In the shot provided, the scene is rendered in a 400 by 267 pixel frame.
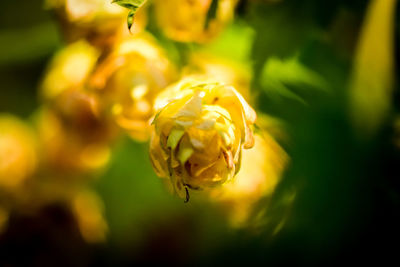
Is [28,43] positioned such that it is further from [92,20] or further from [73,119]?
[92,20]

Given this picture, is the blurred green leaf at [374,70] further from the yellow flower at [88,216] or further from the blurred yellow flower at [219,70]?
the yellow flower at [88,216]

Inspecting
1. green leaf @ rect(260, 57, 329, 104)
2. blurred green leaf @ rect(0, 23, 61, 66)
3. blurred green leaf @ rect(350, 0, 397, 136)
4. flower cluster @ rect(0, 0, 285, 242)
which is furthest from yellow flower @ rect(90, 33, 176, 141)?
blurred green leaf @ rect(0, 23, 61, 66)

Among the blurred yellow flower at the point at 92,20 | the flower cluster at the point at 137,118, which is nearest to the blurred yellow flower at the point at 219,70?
the flower cluster at the point at 137,118

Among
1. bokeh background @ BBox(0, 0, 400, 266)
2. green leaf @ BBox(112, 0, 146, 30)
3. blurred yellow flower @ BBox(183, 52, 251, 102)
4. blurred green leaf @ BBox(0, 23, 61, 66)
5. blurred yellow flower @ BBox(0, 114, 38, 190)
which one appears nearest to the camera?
green leaf @ BBox(112, 0, 146, 30)

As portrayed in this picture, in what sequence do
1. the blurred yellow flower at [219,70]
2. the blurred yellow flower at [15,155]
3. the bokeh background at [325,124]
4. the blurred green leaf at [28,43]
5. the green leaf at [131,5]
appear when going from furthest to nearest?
1. the blurred green leaf at [28,43]
2. the blurred yellow flower at [15,155]
3. the blurred yellow flower at [219,70]
4. the bokeh background at [325,124]
5. the green leaf at [131,5]

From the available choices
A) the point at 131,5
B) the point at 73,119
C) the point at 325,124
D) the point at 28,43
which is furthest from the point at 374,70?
the point at 28,43

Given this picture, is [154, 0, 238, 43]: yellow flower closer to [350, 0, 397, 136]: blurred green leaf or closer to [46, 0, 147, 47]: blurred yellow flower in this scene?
[46, 0, 147, 47]: blurred yellow flower

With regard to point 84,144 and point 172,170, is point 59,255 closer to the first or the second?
point 84,144
